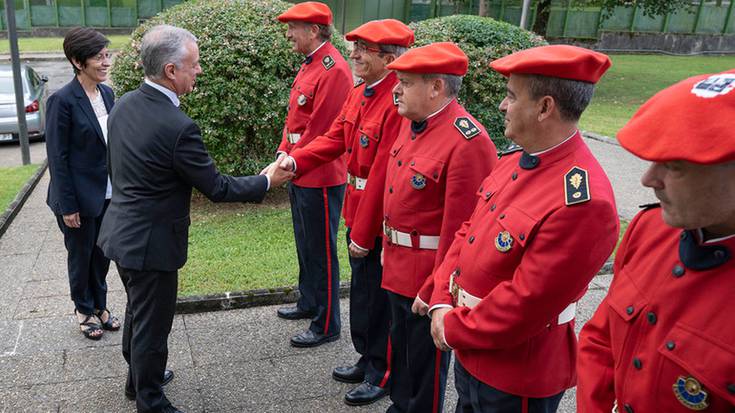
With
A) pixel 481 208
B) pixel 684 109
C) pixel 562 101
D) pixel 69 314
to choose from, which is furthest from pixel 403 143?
pixel 69 314

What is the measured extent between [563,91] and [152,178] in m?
1.98

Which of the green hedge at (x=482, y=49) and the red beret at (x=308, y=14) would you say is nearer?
the red beret at (x=308, y=14)

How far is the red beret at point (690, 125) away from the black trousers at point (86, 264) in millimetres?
3663

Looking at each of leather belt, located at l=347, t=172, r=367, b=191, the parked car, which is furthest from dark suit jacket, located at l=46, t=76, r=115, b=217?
the parked car

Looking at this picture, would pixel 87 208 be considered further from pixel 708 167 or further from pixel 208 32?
pixel 708 167

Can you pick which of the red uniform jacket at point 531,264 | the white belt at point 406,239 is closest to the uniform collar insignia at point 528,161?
the red uniform jacket at point 531,264

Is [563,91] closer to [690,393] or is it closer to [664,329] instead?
[664,329]

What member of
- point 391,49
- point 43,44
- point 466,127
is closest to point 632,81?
point 391,49

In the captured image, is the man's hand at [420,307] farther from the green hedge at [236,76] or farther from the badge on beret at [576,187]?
the green hedge at [236,76]

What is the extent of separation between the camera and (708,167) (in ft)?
4.63

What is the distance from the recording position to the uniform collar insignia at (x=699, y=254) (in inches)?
59.4

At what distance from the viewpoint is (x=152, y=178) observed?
3.01 meters

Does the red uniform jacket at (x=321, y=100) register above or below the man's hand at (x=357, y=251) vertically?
above

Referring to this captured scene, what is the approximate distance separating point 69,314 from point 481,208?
363 centimetres
